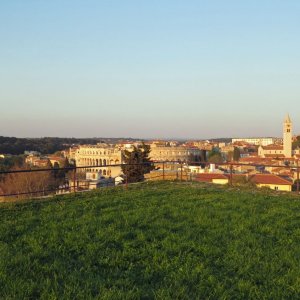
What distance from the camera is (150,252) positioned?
5.28 meters

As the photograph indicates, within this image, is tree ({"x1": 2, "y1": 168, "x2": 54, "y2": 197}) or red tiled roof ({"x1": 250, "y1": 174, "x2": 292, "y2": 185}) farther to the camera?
tree ({"x1": 2, "y1": 168, "x2": 54, "y2": 197})

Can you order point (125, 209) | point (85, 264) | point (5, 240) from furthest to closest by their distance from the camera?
1. point (125, 209)
2. point (5, 240)
3. point (85, 264)

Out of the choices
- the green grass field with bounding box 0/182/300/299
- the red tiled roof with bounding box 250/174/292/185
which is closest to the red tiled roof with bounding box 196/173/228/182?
the red tiled roof with bounding box 250/174/292/185

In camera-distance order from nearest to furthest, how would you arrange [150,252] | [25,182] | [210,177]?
[150,252] → [210,177] → [25,182]

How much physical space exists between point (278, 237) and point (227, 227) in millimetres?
877

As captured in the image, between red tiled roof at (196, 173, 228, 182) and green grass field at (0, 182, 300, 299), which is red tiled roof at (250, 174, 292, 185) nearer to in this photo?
red tiled roof at (196, 173, 228, 182)

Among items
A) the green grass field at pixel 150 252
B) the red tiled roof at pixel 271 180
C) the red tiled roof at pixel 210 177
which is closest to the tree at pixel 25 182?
the red tiled roof at pixel 210 177

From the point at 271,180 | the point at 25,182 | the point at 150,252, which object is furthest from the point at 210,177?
the point at 150,252

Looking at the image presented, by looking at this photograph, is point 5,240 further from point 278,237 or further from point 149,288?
point 278,237

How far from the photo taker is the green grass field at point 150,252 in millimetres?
4016

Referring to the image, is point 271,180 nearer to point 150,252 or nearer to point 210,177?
point 210,177

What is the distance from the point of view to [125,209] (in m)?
8.80

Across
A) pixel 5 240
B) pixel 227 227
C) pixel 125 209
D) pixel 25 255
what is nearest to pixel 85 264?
pixel 25 255

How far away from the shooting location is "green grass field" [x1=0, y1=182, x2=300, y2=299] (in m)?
4.02
